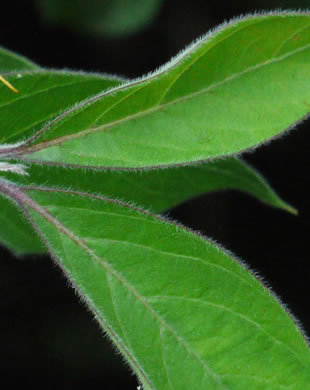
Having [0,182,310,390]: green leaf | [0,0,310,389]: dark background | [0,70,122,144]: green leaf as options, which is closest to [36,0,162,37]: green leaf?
[0,0,310,389]: dark background

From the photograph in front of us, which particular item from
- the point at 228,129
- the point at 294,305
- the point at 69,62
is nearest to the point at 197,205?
the point at 294,305

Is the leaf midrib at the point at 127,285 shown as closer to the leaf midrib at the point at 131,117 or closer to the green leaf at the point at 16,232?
the leaf midrib at the point at 131,117

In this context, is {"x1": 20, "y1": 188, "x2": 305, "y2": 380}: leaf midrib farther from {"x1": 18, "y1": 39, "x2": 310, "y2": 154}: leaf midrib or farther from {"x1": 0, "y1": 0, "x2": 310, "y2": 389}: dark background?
{"x1": 0, "y1": 0, "x2": 310, "y2": 389}: dark background

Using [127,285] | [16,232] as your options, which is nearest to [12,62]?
[16,232]

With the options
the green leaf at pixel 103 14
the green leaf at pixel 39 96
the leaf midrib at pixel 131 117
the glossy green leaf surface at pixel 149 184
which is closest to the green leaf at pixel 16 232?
the glossy green leaf surface at pixel 149 184

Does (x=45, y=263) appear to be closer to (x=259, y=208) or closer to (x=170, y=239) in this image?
(x=259, y=208)
